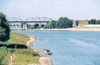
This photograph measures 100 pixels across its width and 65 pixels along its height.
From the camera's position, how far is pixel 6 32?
79625 mm

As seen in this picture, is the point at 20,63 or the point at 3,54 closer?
the point at 20,63

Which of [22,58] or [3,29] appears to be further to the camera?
[3,29]

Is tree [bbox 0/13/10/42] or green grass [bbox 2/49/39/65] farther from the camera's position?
tree [bbox 0/13/10/42]

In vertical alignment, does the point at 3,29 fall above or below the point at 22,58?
above

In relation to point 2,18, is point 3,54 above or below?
below

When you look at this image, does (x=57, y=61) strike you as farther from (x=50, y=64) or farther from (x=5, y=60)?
(x=5, y=60)

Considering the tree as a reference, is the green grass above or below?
below

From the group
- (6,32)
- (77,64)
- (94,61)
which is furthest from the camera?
(6,32)

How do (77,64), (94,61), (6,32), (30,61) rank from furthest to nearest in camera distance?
(6,32), (94,61), (77,64), (30,61)

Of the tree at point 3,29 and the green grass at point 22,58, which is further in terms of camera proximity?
the tree at point 3,29


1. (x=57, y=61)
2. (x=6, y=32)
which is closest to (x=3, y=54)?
(x=57, y=61)

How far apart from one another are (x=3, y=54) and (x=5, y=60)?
224 inches

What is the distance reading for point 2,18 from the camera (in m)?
80.6

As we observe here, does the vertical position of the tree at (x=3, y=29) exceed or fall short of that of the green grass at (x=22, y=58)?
it exceeds it
